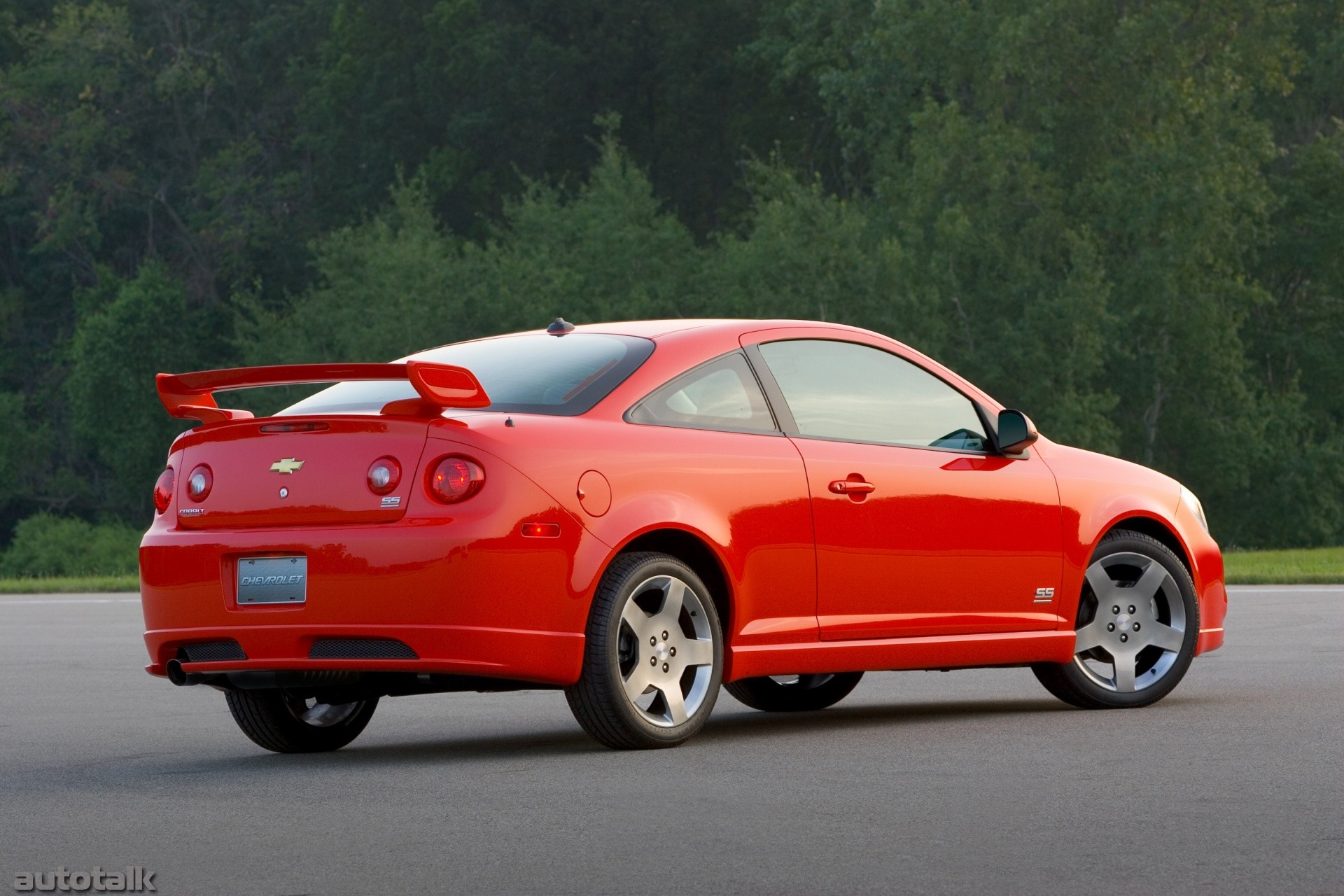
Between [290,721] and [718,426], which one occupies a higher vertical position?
[718,426]

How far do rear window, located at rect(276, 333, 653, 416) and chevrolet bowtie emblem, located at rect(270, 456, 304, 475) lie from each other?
258 mm

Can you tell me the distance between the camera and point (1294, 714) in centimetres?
970

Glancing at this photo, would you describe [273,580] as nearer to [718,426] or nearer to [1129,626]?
[718,426]

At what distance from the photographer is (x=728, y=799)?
7379mm

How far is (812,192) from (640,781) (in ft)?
165

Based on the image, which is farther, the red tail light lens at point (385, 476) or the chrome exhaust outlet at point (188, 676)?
the chrome exhaust outlet at point (188, 676)

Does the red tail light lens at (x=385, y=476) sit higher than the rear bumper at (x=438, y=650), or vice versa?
the red tail light lens at (x=385, y=476)

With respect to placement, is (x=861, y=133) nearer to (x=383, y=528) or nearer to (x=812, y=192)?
(x=812, y=192)

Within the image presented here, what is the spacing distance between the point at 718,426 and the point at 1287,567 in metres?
16.1

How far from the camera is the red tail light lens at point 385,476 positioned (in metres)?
8.26

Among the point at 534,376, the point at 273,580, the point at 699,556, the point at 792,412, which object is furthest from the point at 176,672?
the point at 792,412

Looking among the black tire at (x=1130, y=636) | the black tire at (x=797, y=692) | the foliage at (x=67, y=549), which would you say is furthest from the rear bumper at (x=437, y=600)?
the foliage at (x=67, y=549)

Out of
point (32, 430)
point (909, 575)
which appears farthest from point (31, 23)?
point (909, 575)

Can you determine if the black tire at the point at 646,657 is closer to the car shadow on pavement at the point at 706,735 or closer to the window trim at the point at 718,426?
the car shadow on pavement at the point at 706,735
